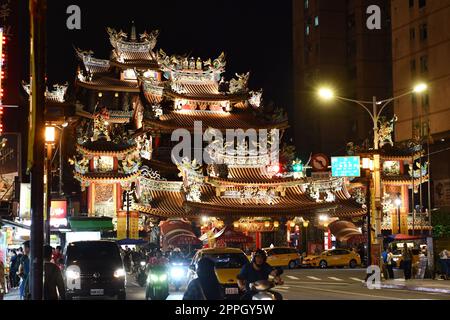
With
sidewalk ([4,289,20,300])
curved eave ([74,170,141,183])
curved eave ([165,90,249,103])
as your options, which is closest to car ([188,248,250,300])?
sidewalk ([4,289,20,300])

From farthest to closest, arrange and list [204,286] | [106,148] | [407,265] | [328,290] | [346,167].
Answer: [106,148] < [346,167] < [407,265] < [328,290] < [204,286]

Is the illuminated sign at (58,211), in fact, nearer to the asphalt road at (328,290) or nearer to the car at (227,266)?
the asphalt road at (328,290)

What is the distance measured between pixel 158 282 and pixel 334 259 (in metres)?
30.5

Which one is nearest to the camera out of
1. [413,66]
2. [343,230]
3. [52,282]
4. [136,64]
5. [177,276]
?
[52,282]

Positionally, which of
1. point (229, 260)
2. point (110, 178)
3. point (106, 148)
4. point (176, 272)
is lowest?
point (176, 272)

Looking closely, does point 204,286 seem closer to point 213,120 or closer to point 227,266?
point 227,266

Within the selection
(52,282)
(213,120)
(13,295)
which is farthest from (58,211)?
(213,120)

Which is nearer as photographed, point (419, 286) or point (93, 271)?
point (93, 271)

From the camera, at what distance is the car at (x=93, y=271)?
75.3 feet

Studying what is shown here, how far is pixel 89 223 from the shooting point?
43188 millimetres

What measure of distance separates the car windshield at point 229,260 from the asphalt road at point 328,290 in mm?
2935

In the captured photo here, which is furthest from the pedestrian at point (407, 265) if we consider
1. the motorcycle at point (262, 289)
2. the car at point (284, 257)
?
the motorcycle at point (262, 289)

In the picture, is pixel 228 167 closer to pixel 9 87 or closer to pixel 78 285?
pixel 9 87

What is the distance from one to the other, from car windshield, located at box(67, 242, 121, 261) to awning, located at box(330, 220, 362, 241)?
30.9 m
